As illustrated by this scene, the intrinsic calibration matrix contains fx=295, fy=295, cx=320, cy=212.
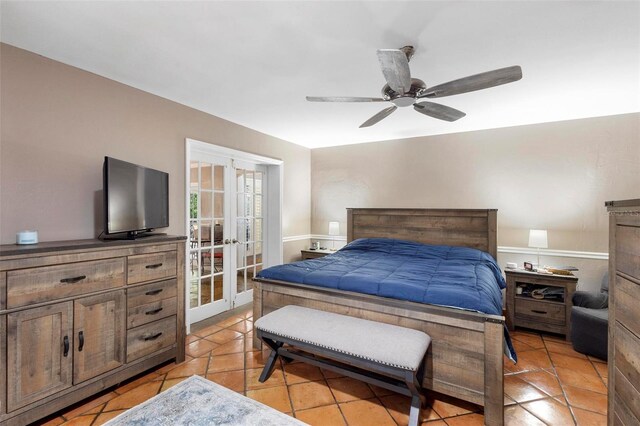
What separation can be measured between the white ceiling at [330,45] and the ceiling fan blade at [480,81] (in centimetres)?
31

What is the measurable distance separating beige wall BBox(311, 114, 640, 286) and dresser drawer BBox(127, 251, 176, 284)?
3072 mm

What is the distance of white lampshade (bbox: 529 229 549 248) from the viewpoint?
3383 mm

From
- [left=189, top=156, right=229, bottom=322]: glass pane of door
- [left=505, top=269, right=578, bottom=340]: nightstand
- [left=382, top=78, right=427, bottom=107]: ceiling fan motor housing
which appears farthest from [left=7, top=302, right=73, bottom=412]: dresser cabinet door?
[left=505, top=269, right=578, bottom=340]: nightstand

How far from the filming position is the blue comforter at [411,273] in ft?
6.75

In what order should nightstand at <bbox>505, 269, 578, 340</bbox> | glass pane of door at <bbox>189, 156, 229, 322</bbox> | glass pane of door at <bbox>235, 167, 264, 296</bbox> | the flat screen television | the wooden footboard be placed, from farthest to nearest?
1. glass pane of door at <bbox>235, 167, 264, 296</bbox>
2. glass pane of door at <bbox>189, 156, 229, 322</bbox>
3. nightstand at <bbox>505, 269, 578, 340</bbox>
4. the flat screen television
5. the wooden footboard

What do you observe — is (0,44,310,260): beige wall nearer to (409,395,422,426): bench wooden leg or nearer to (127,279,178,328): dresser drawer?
(127,279,178,328): dresser drawer

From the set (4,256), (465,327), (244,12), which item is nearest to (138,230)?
(4,256)

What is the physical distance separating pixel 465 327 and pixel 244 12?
7.65ft

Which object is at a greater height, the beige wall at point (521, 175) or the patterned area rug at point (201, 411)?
the beige wall at point (521, 175)

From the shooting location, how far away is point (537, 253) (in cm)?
363

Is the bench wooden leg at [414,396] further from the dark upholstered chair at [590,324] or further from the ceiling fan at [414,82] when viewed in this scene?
the dark upholstered chair at [590,324]

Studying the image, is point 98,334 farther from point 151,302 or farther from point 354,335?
point 354,335

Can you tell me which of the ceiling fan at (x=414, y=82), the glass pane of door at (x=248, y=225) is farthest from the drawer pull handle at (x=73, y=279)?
the glass pane of door at (x=248, y=225)

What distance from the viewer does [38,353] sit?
1.78m
